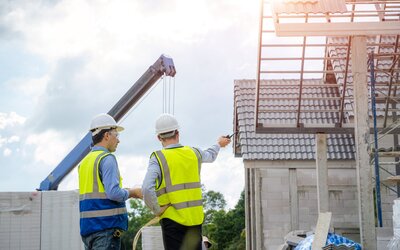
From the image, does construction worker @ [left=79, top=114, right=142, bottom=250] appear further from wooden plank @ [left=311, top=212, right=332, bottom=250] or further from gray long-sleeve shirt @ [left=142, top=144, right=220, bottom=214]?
wooden plank @ [left=311, top=212, right=332, bottom=250]

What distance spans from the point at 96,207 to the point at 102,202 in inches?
2.5

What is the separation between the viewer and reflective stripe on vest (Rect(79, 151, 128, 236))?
5.12m

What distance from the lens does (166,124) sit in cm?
546

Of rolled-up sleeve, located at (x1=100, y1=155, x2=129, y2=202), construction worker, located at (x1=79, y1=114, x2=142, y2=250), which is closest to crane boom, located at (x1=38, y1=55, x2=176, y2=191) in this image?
construction worker, located at (x1=79, y1=114, x2=142, y2=250)

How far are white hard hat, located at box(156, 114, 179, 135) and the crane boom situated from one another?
33.3 feet

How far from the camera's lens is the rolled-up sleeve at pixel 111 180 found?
5000 millimetres

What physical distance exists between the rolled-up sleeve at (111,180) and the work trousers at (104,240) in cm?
30

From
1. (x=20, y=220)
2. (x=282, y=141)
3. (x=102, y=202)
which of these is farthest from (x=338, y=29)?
(x=282, y=141)

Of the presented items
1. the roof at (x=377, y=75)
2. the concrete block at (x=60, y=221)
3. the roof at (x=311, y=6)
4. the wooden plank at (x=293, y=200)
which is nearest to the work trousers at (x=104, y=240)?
the concrete block at (x=60, y=221)

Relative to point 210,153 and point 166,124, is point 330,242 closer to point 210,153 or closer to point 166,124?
point 210,153

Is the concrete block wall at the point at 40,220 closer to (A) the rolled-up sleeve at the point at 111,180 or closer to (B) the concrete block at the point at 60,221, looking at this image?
(B) the concrete block at the point at 60,221

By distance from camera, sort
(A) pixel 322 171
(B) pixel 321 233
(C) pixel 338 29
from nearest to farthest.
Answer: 1. (B) pixel 321 233
2. (C) pixel 338 29
3. (A) pixel 322 171

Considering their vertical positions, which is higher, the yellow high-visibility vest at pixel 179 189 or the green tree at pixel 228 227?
the yellow high-visibility vest at pixel 179 189

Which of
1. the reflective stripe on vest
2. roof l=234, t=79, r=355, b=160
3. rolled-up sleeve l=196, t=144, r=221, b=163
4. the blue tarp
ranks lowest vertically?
the blue tarp
